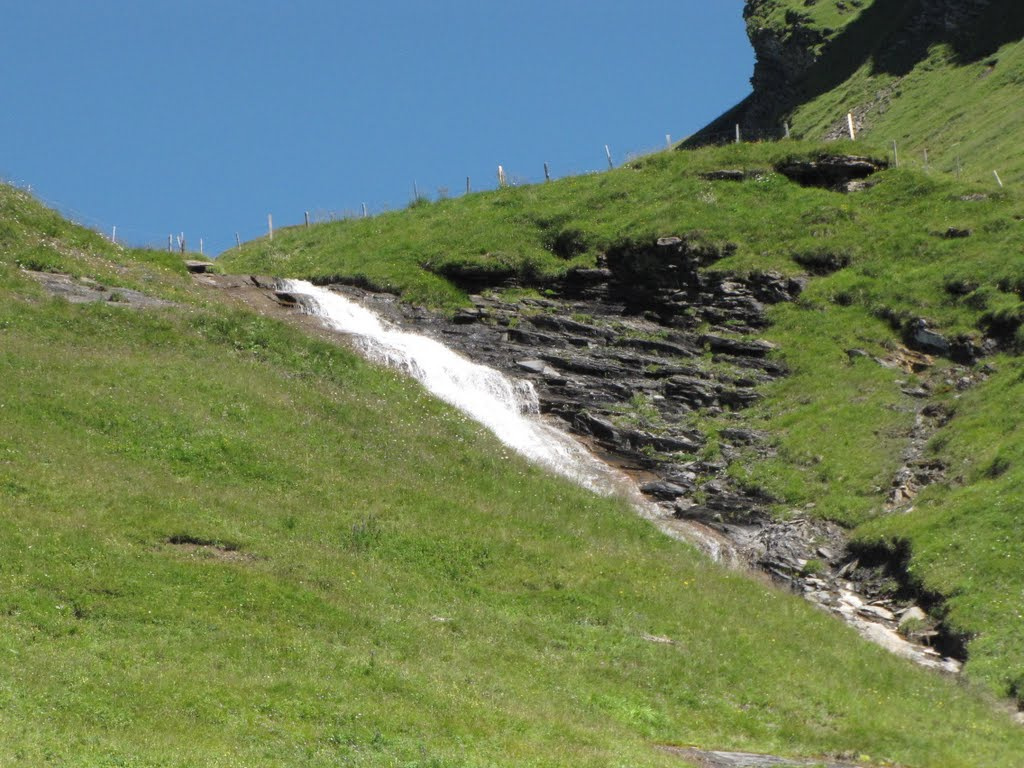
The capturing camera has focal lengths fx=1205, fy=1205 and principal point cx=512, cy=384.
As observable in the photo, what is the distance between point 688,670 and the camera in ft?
80.2

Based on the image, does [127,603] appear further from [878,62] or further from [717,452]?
[878,62]

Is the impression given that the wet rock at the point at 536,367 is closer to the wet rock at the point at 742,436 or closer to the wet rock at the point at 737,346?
the wet rock at the point at 737,346

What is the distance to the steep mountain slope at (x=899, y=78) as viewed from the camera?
207ft

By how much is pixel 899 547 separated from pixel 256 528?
1688 centimetres

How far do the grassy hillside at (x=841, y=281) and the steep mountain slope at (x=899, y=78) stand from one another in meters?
7.26

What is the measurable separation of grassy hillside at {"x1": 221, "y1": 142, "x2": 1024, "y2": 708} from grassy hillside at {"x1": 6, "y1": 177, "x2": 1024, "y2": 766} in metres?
5.19

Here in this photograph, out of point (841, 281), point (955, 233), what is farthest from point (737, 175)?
point (955, 233)

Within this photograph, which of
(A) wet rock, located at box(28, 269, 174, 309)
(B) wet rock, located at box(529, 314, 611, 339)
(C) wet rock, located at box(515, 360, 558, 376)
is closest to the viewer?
(A) wet rock, located at box(28, 269, 174, 309)


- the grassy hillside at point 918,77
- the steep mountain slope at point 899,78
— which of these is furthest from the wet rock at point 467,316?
the steep mountain slope at point 899,78

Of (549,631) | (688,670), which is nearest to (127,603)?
(549,631)

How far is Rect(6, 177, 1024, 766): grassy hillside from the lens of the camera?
60.4 ft

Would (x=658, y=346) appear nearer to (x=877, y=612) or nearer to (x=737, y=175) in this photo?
(x=737, y=175)

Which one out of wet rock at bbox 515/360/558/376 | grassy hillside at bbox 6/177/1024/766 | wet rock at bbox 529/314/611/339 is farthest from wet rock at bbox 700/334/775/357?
grassy hillside at bbox 6/177/1024/766

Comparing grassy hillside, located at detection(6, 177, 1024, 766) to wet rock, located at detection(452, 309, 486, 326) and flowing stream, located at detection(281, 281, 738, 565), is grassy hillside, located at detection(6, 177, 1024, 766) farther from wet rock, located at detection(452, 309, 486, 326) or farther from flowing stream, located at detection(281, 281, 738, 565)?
wet rock, located at detection(452, 309, 486, 326)
